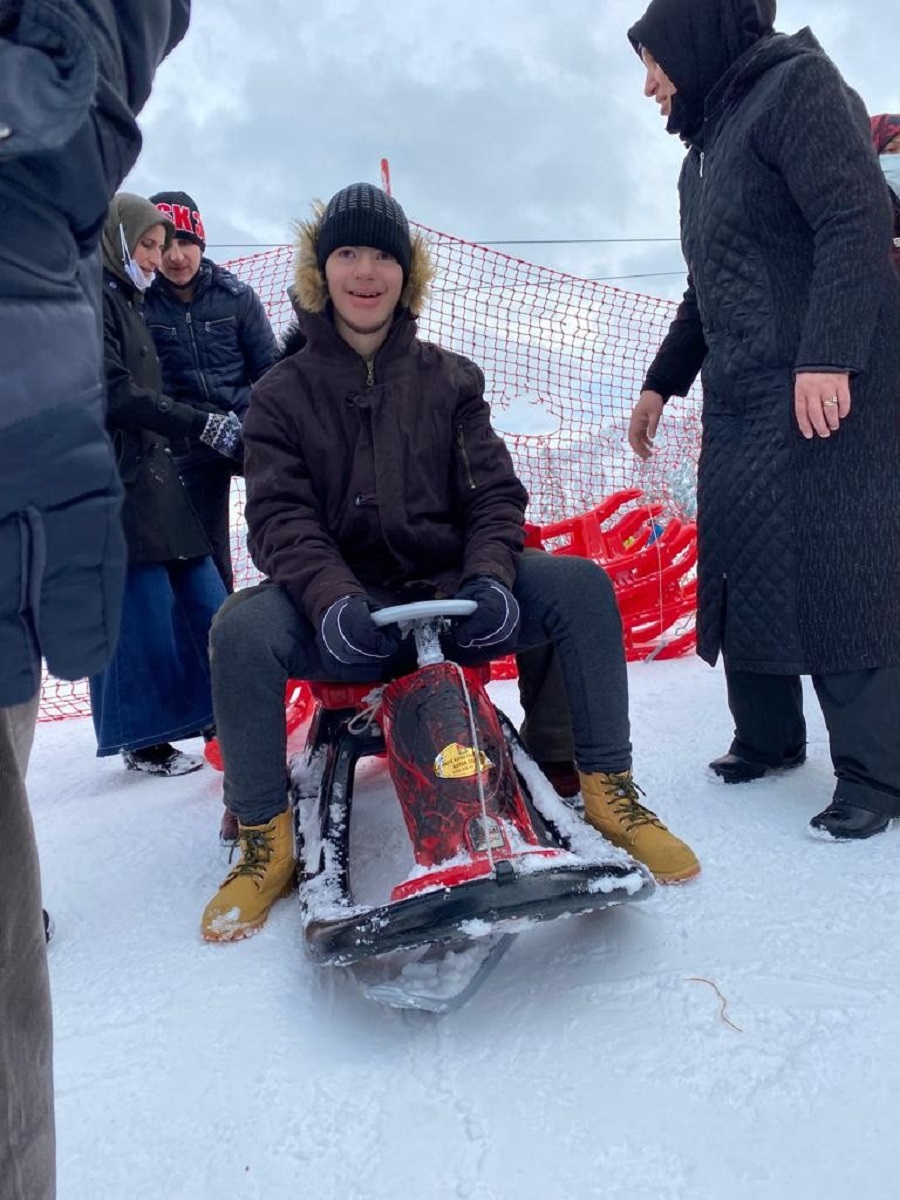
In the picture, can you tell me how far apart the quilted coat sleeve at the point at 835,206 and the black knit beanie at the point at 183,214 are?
5.99 ft

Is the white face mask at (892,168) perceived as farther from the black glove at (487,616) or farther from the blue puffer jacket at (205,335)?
the blue puffer jacket at (205,335)

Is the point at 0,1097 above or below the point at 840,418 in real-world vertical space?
below

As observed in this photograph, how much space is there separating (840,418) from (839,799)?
80cm

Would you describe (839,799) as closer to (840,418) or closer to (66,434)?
(840,418)

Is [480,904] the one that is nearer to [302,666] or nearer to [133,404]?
[302,666]

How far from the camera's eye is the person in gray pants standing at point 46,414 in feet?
2.01

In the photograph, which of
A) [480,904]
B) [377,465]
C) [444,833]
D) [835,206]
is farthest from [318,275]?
[480,904]

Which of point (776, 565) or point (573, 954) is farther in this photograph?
point (776, 565)

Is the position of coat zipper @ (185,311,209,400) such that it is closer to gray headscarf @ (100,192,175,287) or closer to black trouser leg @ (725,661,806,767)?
gray headscarf @ (100,192,175,287)

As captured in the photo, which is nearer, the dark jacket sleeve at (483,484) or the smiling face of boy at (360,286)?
the dark jacket sleeve at (483,484)

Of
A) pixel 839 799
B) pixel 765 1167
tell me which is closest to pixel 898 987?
pixel 765 1167

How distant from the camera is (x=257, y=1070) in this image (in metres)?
1.27

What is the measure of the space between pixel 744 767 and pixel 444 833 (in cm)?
109

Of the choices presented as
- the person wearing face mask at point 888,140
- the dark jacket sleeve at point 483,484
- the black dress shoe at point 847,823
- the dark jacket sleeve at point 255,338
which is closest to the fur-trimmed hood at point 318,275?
the dark jacket sleeve at point 483,484
